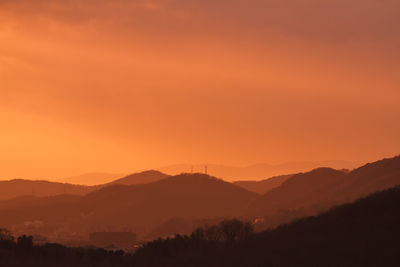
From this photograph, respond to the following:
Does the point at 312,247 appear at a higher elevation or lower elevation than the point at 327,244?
lower

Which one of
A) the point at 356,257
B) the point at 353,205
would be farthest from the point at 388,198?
the point at 356,257

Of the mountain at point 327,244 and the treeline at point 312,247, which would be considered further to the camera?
the treeline at point 312,247

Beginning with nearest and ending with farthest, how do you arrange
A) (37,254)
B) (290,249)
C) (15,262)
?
1. (290,249)
2. (15,262)
3. (37,254)

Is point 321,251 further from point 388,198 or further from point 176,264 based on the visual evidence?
point 176,264

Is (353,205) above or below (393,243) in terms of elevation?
above

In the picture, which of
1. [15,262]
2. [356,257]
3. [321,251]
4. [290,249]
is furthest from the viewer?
[15,262]

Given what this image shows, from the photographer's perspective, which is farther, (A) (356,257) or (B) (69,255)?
(B) (69,255)

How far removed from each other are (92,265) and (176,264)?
41.9ft

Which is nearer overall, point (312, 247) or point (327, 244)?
→ point (327, 244)

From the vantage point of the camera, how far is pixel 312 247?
49.0 meters

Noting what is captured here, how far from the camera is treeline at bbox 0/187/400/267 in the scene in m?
43.9

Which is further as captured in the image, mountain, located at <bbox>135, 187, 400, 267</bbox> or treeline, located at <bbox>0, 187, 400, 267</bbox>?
treeline, located at <bbox>0, 187, 400, 267</bbox>

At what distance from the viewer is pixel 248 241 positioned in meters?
61.2

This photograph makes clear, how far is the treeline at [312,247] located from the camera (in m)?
43.9
